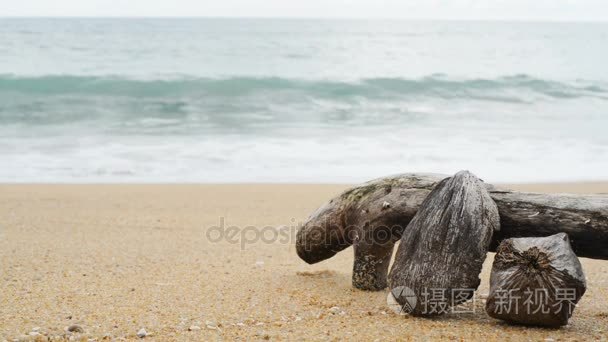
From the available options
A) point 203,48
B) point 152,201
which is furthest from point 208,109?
point 203,48

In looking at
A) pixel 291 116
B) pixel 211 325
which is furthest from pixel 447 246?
pixel 291 116

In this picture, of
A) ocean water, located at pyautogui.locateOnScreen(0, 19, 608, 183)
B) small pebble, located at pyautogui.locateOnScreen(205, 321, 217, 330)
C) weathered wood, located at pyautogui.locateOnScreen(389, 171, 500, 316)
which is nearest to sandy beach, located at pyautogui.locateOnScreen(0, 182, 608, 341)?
small pebble, located at pyautogui.locateOnScreen(205, 321, 217, 330)

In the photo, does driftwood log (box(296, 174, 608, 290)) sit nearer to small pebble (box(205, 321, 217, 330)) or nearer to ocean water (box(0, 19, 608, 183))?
small pebble (box(205, 321, 217, 330))

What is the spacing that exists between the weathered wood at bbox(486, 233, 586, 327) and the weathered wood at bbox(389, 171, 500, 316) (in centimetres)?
13

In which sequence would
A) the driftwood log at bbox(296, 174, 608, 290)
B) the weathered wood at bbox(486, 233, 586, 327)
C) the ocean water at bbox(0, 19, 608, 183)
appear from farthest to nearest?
the ocean water at bbox(0, 19, 608, 183)
the driftwood log at bbox(296, 174, 608, 290)
the weathered wood at bbox(486, 233, 586, 327)

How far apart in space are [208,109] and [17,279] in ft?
46.3

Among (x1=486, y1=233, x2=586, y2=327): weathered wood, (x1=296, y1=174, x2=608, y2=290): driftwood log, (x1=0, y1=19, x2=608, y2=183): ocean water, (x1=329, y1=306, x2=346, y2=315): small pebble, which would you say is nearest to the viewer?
(x1=486, y1=233, x2=586, y2=327): weathered wood

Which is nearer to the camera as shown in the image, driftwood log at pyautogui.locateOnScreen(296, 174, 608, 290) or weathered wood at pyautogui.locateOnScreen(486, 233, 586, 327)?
weathered wood at pyautogui.locateOnScreen(486, 233, 586, 327)

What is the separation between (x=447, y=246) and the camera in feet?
10.7

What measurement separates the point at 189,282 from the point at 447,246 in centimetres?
196

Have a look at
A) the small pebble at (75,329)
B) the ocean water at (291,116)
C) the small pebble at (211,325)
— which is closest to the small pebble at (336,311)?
the small pebble at (211,325)

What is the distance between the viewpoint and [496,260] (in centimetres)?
320

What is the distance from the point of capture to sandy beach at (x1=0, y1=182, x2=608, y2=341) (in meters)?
3.25

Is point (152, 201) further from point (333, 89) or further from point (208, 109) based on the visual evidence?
point (333, 89)
